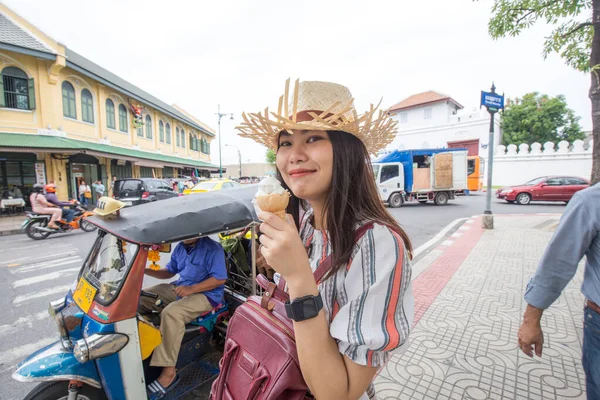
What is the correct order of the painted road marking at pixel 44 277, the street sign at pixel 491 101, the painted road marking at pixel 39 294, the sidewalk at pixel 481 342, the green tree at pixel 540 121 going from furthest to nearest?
1. the green tree at pixel 540 121
2. the street sign at pixel 491 101
3. the painted road marking at pixel 44 277
4. the painted road marking at pixel 39 294
5. the sidewalk at pixel 481 342

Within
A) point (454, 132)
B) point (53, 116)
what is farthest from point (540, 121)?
point (53, 116)

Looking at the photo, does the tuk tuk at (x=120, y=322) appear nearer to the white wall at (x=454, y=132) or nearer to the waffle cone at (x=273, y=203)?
the waffle cone at (x=273, y=203)

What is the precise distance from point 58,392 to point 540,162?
32.4 metres

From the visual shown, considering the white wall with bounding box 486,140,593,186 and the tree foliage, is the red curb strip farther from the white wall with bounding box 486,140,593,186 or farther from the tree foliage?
the white wall with bounding box 486,140,593,186

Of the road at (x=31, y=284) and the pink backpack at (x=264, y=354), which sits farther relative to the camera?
the road at (x=31, y=284)

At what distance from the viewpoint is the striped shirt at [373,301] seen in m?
0.86

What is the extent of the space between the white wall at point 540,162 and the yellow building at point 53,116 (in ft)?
100

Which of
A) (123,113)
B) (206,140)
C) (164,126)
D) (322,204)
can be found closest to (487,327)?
(322,204)

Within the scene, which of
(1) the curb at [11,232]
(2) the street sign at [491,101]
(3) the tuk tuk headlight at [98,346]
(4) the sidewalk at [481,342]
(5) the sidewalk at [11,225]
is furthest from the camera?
(5) the sidewalk at [11,225]

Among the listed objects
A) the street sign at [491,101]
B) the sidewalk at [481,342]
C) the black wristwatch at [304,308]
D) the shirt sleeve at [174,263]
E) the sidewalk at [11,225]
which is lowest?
the sidewalk at [481,342]

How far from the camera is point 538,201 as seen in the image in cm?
1695

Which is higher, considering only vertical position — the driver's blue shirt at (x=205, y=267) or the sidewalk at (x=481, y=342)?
the driver's blue shirt at (x=205, y=267)

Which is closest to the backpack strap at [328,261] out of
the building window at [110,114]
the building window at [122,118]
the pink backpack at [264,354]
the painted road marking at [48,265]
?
the pink backpack at [264,354]

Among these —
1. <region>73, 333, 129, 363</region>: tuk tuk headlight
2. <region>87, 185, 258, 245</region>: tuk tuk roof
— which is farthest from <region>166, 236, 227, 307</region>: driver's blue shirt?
<region>73, 333, 129, 363</region>: tuk tuk headlight
